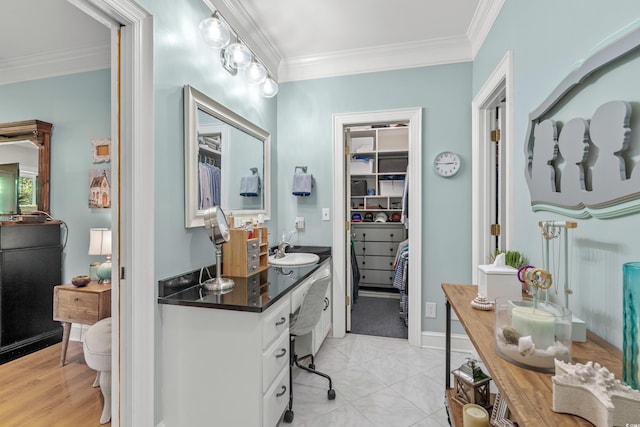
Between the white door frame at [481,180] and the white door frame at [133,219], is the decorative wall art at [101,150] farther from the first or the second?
the white door frame at [481,180]

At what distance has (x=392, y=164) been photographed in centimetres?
452

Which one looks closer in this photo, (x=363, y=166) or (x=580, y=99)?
(x=580, y=99)

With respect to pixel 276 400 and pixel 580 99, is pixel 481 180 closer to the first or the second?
pixel 580 99

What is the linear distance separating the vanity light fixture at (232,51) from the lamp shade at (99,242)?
175 cm

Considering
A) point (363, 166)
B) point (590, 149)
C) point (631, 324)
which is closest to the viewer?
point (631, 324)

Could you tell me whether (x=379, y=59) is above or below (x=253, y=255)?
above

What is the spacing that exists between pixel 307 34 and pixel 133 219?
→ 2.05 meters

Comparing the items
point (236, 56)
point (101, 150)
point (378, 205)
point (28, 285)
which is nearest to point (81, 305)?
point (28, 285)

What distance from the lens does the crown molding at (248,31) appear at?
Answer: 78.5 inches

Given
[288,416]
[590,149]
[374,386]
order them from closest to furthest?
1. [590,149]
2. [288,416]
3. [374,386]

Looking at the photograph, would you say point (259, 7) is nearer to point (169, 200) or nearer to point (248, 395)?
point (169, 200)

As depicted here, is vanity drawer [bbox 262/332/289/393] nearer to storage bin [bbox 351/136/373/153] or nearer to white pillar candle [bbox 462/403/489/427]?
white pillar candle [bbox 462/403/489/427]

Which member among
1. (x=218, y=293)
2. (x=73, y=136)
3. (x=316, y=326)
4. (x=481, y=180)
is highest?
(x=73, y=136)

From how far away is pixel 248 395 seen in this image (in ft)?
4.58
